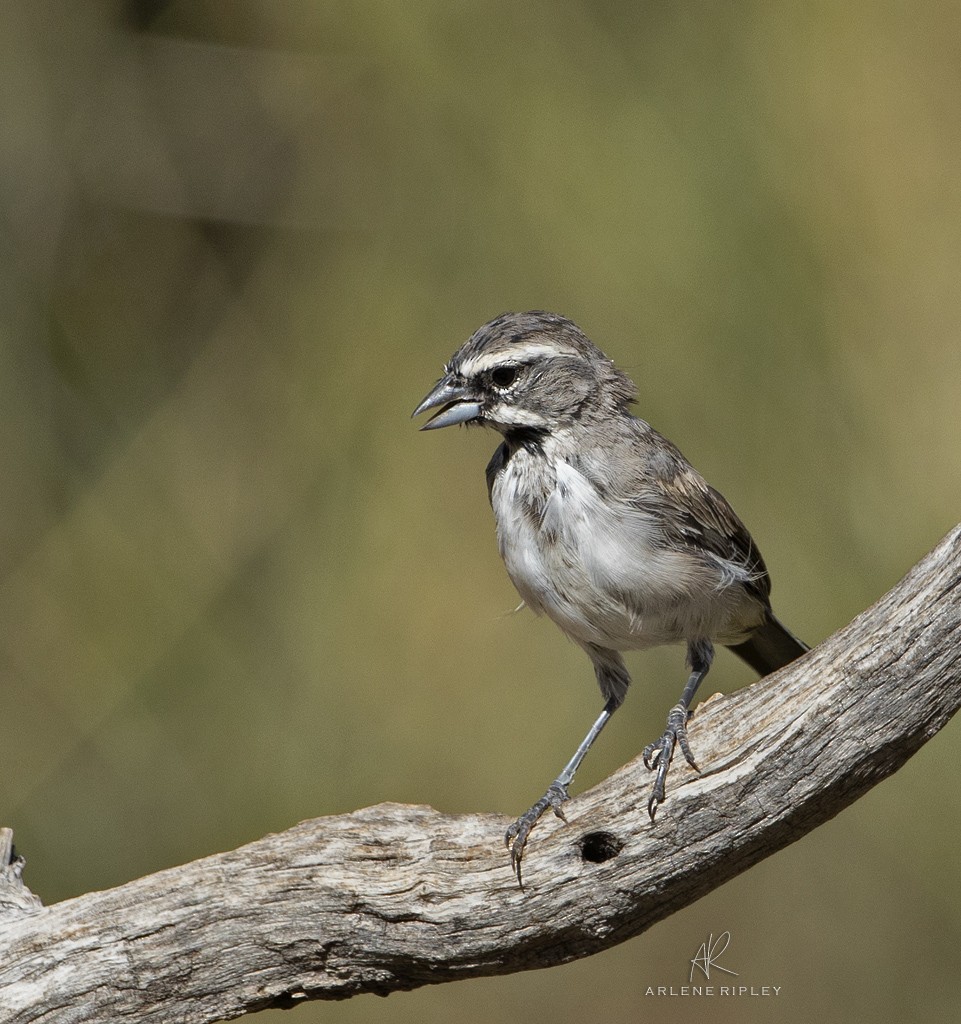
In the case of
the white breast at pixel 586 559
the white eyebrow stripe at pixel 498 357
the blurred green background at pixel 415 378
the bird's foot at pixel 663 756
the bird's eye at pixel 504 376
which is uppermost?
the blurred green background at pixel 415 378

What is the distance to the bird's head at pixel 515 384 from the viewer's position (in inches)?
179

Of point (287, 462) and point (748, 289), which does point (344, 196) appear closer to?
point (287, 462)

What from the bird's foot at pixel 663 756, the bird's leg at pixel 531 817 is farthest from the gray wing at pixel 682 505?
the bird's leg at pixel 531 817

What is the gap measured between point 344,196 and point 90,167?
5.51 feet

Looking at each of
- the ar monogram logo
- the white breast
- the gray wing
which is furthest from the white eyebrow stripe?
the ar monogram logo

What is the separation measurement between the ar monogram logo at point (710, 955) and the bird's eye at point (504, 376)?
134 inches

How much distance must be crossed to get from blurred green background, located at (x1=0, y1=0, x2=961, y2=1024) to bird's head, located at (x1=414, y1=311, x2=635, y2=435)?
2.47 m

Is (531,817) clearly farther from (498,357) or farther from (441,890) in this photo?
(498,357)

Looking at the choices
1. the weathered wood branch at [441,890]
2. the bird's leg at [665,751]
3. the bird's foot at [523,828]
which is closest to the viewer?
the weathered wood branch at [441,890]

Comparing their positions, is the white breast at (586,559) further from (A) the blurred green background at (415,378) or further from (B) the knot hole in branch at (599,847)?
(A) the blurred green background at (415,378)

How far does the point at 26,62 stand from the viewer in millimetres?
7949

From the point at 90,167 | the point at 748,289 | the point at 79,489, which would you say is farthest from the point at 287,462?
the point at 748,289

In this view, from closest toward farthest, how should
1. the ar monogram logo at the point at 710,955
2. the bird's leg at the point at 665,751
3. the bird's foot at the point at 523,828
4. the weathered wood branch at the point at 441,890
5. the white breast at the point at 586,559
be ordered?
the weathered wood branch at the point at 441,890 → the bird's leg at the point at 665,751 → the bird's foot at the point at 523,828 → the white breast at the point at 586,559 → the ar monogram logo at the point at 710,955

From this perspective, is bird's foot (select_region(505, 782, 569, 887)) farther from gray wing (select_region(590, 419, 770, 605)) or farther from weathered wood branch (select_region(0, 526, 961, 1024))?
gray wing (select_region(590, 419, 770, 605))
